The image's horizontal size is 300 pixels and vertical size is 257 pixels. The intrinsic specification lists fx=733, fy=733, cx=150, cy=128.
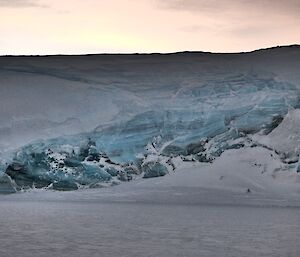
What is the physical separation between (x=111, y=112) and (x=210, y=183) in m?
4.81

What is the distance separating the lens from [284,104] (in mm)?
25781

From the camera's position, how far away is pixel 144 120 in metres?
26.1

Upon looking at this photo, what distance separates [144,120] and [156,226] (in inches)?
325

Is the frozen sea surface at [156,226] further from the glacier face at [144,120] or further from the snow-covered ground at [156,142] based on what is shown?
the glacier face at [144,120]

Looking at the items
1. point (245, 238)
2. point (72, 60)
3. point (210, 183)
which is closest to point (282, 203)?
point (210, 183)

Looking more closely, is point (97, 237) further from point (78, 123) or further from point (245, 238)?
point (78, 123)

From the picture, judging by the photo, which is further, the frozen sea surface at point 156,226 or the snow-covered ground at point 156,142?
the snow-covered ground at point 156,142

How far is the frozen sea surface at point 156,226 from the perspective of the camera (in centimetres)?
1337

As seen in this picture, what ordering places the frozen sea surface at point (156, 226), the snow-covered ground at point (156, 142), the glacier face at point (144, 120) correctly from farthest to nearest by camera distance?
the glacier face at point (144, 120), the snow-covered ground at point (156, 142), the frozen sea surface at point (156, 226)

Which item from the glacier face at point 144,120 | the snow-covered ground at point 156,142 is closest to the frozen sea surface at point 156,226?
the snow-covered ground at point 156,142

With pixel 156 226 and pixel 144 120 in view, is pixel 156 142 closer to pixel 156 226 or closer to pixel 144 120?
pixel 144 120

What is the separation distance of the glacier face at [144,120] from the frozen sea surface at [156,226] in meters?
0.89

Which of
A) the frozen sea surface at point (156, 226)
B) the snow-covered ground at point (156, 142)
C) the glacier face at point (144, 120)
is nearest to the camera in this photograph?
the frozen sea surface at point (156, 226)

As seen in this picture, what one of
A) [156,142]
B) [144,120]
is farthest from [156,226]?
[144,120]
